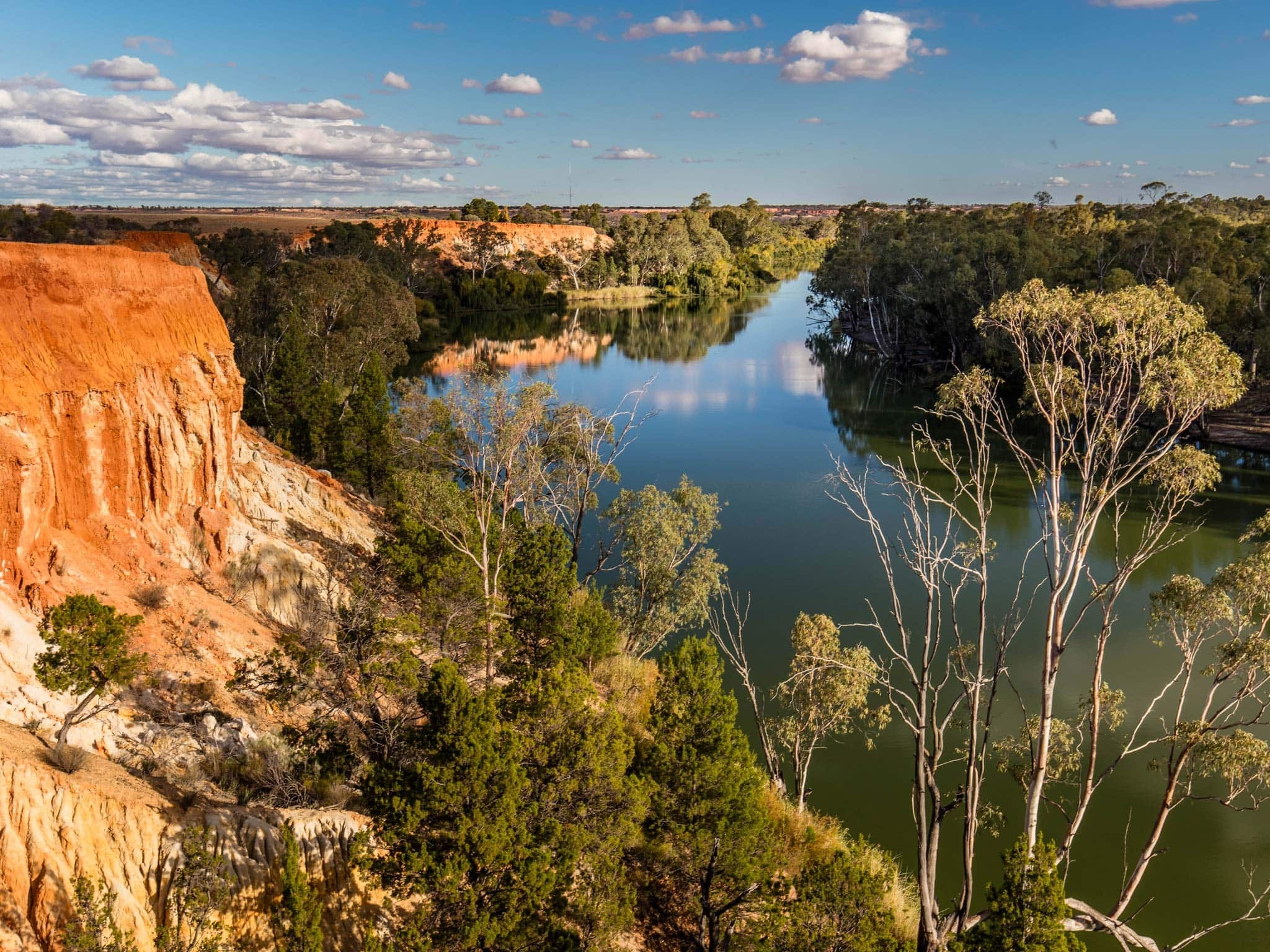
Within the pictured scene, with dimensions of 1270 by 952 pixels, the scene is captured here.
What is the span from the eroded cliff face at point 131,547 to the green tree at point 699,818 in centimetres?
471

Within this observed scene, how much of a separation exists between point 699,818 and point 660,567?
8.93 m

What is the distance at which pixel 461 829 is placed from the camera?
411 inches

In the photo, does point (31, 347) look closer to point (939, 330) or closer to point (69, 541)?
point (69, 541)

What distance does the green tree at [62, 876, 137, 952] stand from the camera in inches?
351

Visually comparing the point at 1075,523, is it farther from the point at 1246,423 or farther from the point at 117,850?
the point at 1246,423

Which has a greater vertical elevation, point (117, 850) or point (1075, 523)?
point (1075, 523)

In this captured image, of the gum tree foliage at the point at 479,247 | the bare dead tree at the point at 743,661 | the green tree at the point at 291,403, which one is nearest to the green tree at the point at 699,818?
the bare dead tree at the point at 743,661

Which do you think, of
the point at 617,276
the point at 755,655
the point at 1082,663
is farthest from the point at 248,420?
the point at 617,276

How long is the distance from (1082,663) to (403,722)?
53.4 feet

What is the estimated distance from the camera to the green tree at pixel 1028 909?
9.84 metres

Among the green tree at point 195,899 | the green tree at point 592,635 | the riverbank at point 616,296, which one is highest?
the riverbank at point 616,296

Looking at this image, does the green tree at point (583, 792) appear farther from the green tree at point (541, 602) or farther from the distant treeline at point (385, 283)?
the distant treeline at point (385, 283)

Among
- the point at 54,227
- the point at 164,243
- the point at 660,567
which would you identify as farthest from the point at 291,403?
the point at 54,227

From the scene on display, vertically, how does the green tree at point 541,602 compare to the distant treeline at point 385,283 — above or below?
below
